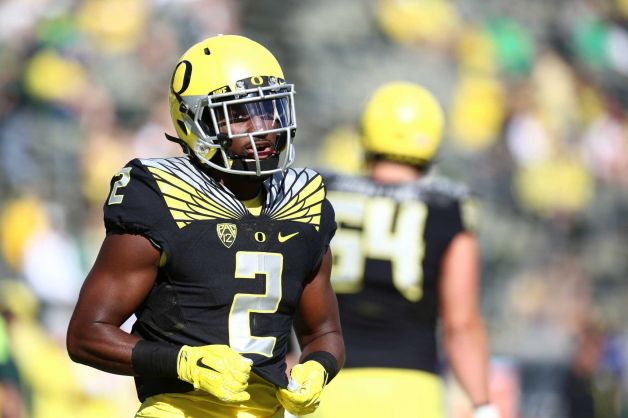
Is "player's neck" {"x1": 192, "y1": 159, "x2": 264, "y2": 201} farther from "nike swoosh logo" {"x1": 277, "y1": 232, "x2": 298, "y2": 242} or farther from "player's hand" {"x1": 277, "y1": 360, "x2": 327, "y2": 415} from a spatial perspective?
"player's hand" {"x1": 277, "y1": 360, "x2": 327, "y2": 415}

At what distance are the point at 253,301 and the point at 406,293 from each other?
1.74 meters

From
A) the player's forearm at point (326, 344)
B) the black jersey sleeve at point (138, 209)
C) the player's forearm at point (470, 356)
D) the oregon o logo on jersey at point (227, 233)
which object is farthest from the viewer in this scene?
the player's forearm at point (470, 356)

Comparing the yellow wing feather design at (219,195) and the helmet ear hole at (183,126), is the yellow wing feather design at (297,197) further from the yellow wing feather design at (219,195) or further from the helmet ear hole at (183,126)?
the helmet ear hole at (183,126)

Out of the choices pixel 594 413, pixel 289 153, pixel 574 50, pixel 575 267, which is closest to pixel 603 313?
pixel 575 267

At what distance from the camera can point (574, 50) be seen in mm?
12469

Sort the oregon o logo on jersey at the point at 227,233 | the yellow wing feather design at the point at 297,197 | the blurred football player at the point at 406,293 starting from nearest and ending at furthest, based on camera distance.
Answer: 1. the oregon o logo on jersey at the point at 227,233
2. the yellow wing feather design at the point at 297,197
3. the blurred football player at the point at 406,293

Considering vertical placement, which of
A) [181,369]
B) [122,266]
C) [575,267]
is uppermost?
[122,266]

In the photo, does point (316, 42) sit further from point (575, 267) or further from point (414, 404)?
point (414, 404)

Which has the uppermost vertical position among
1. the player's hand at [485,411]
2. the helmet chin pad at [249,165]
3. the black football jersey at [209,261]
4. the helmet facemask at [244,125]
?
the helmet facemask at [244,125]

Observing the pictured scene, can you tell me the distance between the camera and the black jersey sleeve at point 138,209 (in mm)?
2893

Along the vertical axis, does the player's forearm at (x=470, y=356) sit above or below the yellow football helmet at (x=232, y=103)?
below

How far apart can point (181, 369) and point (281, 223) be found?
1.71 ft

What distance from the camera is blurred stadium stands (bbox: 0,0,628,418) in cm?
865

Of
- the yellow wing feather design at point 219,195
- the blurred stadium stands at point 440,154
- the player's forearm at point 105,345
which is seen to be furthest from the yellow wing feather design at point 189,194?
the blurred stadium stands at point 440,154
